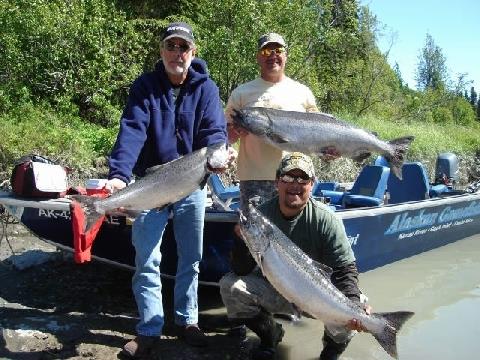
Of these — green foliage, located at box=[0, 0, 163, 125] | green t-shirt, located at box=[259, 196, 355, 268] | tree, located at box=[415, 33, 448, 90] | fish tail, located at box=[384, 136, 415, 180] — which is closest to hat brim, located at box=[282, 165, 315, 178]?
green t-shirt, located at box=[259, 196, 355, 268]

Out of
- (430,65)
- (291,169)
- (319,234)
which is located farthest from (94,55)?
(430,65)

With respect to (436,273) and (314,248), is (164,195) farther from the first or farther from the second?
(436,273)

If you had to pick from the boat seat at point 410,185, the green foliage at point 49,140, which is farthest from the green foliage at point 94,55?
the boat seat at point 410,185

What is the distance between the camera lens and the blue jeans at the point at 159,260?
3930mm

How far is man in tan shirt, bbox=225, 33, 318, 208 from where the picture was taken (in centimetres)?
468

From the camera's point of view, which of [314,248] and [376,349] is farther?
[376,349]

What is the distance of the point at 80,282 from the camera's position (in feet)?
19.8

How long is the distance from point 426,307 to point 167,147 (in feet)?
11.8

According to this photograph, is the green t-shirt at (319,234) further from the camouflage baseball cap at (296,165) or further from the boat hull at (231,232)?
the boat hull at (231,232)

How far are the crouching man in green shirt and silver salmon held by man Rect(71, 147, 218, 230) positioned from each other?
48 cm

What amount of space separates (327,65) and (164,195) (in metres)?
23.4

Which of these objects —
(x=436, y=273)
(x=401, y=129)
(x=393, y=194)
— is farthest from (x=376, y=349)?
(x=401, y=129)

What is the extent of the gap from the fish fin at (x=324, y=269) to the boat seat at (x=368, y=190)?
11.2 ft

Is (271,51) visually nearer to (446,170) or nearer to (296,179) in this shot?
(296,179)
